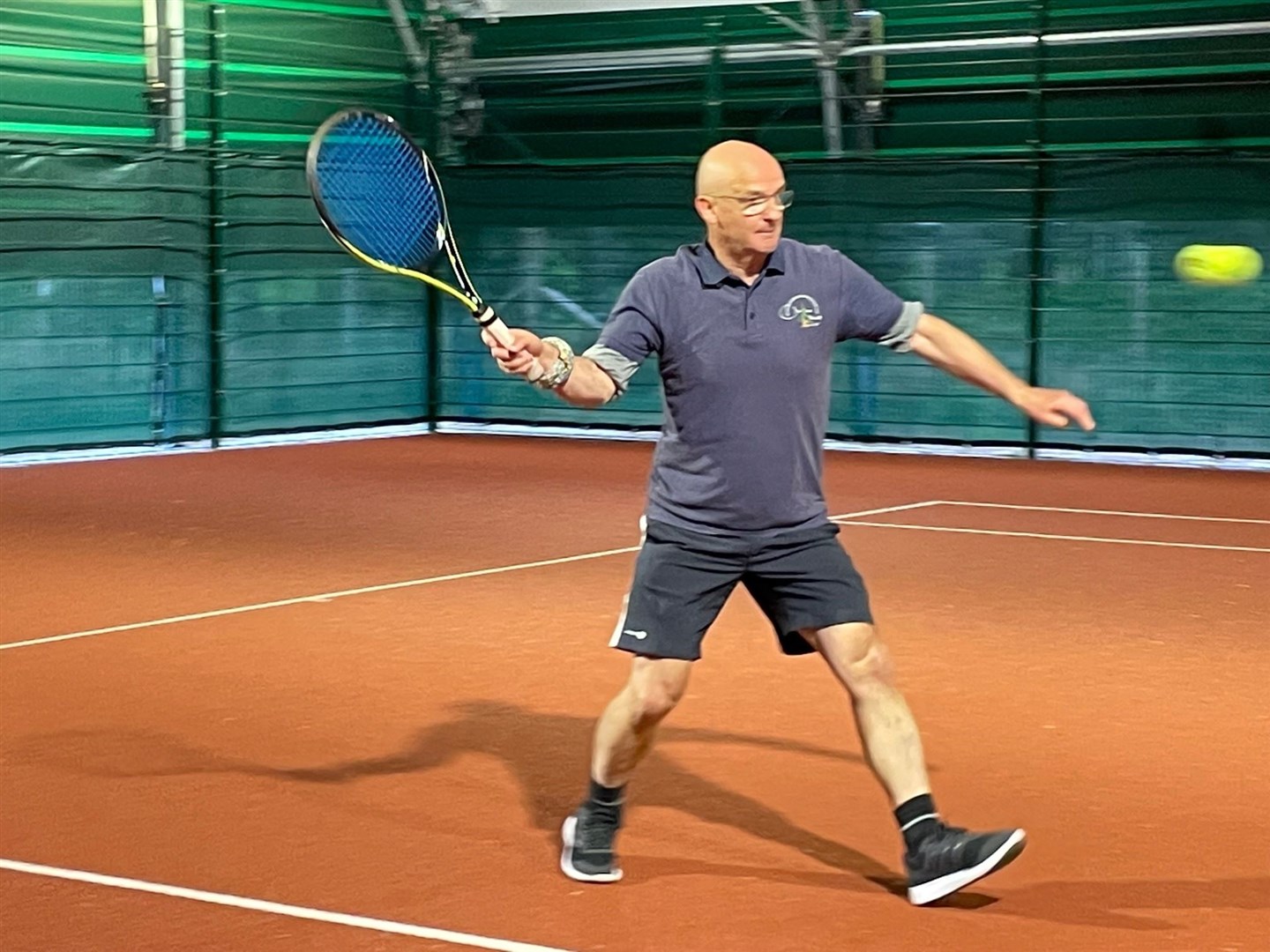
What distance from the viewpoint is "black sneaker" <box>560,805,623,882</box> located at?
4.92 m

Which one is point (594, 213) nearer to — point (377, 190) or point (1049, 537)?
point (1049, 537)

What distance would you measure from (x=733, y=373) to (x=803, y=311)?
22 centimetres

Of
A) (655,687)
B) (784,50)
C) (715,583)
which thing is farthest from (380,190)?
(784,50)

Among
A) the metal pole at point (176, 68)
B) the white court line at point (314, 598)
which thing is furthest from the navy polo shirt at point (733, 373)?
the metal pole at point (176, 68)

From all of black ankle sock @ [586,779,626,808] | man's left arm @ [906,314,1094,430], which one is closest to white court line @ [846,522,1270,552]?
man's left arm @ [906,314,1094,430]

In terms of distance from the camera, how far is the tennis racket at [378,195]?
5227 mm

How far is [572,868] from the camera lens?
4930 millimetres

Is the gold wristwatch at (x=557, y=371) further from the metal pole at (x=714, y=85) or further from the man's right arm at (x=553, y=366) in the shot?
the metal pole at (x=714, y=85)

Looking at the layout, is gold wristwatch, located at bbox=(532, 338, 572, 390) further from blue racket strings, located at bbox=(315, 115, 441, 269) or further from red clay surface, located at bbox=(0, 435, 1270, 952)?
red clay surface, located at bbox=(0, 435, 1270, 952)

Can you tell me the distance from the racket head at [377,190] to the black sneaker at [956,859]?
1979 mm

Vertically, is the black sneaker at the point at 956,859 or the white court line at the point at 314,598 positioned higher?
the black sneaker at the point at 956,859

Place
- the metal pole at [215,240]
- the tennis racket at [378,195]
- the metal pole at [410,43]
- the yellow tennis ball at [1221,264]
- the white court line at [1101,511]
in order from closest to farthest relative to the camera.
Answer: the tennis racket at [378,195], the yellow tennis ball at [1221,264], the white court line at [1101,511], the metal pole at [215,240], the metal pole at [410,43]

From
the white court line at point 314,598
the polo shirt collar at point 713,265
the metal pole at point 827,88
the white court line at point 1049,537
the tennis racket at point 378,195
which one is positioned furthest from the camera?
the metal pole at point 827,88

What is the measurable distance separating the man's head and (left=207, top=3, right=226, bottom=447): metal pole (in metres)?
12.7
